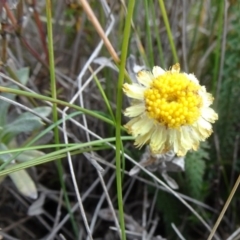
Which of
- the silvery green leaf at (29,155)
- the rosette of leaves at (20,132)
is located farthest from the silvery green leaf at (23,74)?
the silvery green leaf at (29,155)

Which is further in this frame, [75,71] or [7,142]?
[75,71]

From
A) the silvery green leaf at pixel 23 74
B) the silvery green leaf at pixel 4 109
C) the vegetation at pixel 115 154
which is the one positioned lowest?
the vegetation at pixel 115 154

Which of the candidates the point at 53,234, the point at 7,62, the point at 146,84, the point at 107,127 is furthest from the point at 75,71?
the point at 146,84

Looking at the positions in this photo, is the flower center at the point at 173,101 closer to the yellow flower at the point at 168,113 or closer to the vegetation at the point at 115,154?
the yellow flower at the point at 168,113

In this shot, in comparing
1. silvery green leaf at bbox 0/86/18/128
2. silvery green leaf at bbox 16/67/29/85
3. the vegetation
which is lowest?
the vegetation

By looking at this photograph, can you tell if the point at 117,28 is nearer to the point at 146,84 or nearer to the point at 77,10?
the point at 77,10

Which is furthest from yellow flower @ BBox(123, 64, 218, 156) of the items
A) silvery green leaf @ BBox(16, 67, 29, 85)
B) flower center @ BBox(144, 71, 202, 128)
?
silvery green leaf @ BBox(16, 67, 29, 85)

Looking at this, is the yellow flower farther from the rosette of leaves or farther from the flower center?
the rosette of leaves
